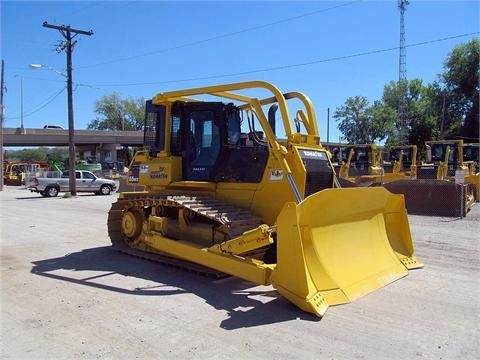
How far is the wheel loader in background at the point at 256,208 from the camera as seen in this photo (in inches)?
Answer: 233

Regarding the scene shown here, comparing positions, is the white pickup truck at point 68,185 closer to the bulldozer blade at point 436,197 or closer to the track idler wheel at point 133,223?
the bulldozer blade at point 436,197

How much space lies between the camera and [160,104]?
8.95m

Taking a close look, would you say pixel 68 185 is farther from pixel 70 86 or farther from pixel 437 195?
pixel 437 195

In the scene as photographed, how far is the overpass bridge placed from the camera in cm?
6569

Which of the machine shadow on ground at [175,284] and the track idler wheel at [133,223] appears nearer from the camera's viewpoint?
the machine shadow on ground at [175,284]

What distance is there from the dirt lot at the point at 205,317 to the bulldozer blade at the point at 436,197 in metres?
7.45

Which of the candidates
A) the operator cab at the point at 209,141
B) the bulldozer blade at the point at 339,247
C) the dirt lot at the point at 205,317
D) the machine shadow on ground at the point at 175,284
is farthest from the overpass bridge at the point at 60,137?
the bulldozer blade at the point at 339,247

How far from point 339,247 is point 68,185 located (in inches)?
1042

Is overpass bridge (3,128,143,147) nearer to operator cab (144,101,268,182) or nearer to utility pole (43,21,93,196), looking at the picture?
utility pole (43,21,93,196)

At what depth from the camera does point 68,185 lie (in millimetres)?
30047

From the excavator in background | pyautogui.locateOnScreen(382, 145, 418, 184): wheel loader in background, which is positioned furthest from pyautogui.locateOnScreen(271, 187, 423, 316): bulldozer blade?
pyautogui.locateOnScreen(382, 145, 418, 184): wheel loader in background

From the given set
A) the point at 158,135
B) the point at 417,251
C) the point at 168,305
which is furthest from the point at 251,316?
the point at 417,251

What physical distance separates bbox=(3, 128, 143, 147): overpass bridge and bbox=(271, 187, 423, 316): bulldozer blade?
213ft

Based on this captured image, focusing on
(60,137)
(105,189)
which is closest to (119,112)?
(60,137)
